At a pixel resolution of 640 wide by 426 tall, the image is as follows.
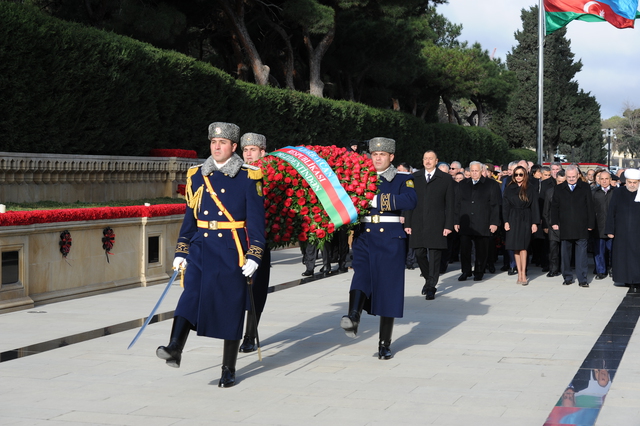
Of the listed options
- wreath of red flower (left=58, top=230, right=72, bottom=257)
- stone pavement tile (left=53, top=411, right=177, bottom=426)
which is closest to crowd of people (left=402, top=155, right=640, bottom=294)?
wreath of red flower (left=58, top=230, right=72, bottom=257)

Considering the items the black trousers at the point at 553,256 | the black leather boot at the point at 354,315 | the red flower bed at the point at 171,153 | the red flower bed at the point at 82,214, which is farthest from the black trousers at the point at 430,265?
the red flower bed at the point at 171,153

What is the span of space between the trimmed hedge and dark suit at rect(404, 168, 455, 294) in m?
7.19

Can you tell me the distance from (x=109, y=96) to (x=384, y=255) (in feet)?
34.7

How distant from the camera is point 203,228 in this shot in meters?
6.70

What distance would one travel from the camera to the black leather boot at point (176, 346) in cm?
629

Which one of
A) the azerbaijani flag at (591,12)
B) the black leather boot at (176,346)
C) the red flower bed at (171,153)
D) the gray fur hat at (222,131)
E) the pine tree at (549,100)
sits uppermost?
the pine tree at (549,100)

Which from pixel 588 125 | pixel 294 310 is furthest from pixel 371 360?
pixel 588 125

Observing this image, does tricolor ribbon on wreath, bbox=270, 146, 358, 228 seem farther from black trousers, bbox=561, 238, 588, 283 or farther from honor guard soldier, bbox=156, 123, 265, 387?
black trousers, bbox=561, 238, 588, 283

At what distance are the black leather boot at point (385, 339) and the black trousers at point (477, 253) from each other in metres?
6.83

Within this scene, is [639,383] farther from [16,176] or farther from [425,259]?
[16,176]

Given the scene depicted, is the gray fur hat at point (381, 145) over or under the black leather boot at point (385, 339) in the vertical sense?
over

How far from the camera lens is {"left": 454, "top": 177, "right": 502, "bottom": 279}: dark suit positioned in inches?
573

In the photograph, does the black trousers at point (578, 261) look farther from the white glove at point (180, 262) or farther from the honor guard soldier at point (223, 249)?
the white glove at point (180, 262)

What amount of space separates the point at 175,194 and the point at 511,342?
1178 cm
